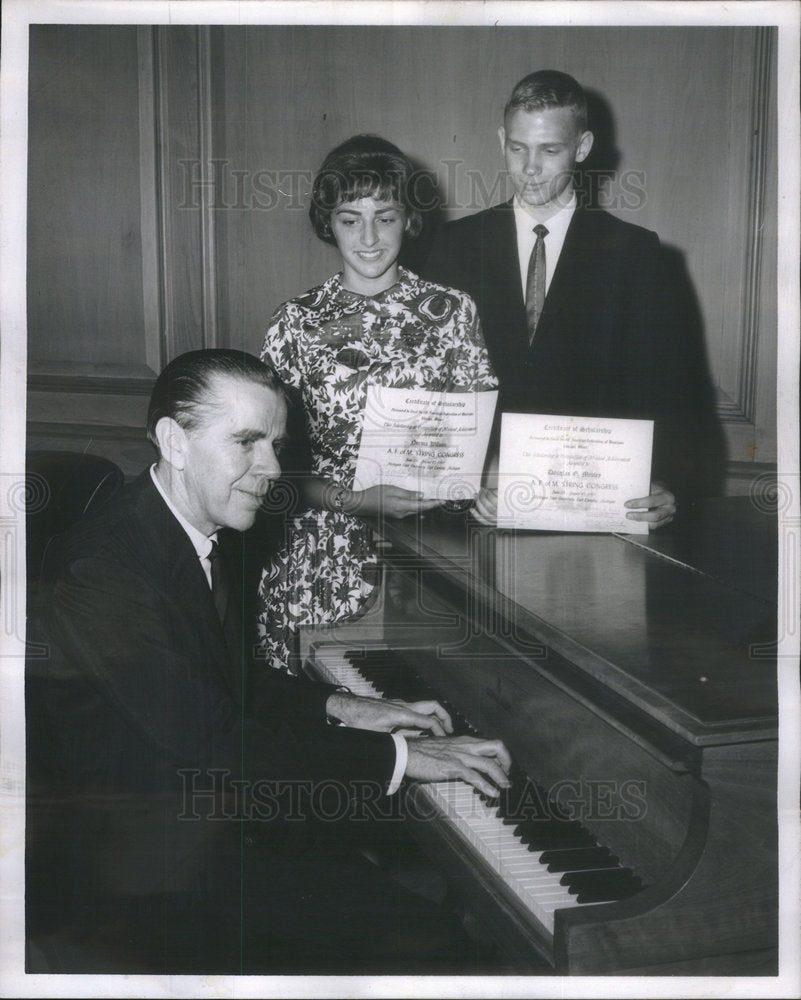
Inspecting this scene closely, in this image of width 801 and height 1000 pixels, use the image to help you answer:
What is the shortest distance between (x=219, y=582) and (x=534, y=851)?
78cm

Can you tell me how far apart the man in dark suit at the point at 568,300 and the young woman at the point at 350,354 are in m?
0.10

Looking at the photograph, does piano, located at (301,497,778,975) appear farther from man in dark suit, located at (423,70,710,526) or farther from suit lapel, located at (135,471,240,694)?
suit lapel, located at (135,471,240,694)

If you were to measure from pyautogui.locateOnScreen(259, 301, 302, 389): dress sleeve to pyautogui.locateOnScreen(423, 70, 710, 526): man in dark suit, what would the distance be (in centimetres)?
38

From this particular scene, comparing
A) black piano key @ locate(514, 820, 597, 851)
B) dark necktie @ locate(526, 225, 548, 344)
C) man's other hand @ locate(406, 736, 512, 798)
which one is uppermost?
dark necktie @ locate(526, 225, 548, 344)

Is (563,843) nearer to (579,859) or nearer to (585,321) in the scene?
(579,859)

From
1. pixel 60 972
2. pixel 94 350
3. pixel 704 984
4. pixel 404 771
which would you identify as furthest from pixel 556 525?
pixel 60 972

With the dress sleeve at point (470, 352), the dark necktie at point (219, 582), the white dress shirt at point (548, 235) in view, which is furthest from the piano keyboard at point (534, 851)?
the white dress shirt at point (548, 235)

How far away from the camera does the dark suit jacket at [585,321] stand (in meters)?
2.36

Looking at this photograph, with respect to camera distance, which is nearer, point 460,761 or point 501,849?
point 501,849

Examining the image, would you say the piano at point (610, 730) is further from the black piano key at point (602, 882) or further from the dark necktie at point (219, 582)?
the dark necktie at point (219, 582)

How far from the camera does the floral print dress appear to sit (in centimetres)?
226

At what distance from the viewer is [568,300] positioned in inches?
93.7

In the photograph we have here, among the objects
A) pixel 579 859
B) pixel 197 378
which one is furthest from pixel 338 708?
pixel 197 378

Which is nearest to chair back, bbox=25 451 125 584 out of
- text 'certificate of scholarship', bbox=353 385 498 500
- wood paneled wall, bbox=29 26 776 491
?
wood paneled wall, bbox=29 26 776 491
